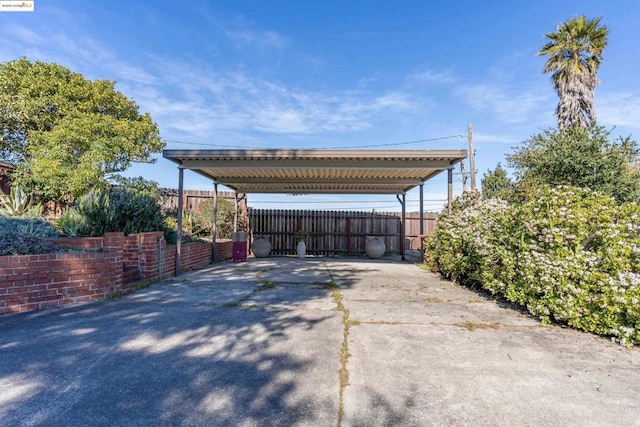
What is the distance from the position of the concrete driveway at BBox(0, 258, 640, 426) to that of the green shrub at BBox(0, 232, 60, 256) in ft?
3.06

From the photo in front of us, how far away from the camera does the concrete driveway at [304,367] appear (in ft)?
6.32

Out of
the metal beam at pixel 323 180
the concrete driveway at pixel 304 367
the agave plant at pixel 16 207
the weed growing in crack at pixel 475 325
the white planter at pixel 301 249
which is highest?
the metal beam at pixel 323 180

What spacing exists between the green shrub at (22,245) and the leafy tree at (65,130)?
540 cm

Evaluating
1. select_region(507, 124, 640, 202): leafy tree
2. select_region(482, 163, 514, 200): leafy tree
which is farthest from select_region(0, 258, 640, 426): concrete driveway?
select_region(482, 163, 514, 200): leafy tree

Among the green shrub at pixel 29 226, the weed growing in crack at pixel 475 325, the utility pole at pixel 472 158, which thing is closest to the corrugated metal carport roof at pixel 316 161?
the green shrub at pixel 29 226

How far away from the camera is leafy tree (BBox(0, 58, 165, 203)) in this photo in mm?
9523

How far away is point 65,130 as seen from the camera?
A: 32.8ft

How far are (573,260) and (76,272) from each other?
606 centimetres

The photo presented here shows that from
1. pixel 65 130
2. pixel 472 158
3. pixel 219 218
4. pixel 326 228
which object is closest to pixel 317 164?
pixel 219 218

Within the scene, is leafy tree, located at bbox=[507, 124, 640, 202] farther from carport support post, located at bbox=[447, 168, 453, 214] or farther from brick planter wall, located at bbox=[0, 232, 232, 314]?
brick planter wall, located at bbox=[0, 232, 232, 314]

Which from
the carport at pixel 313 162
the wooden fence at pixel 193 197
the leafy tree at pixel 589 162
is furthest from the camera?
the wooden fence at pixel 193 197

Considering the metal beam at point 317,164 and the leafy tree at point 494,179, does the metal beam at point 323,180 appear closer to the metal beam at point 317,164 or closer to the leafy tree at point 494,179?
the metal beam at point 317,164

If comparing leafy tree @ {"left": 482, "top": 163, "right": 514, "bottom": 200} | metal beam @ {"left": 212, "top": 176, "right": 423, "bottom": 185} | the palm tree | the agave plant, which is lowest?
the agave plant

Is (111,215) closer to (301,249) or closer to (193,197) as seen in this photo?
(301,249)
